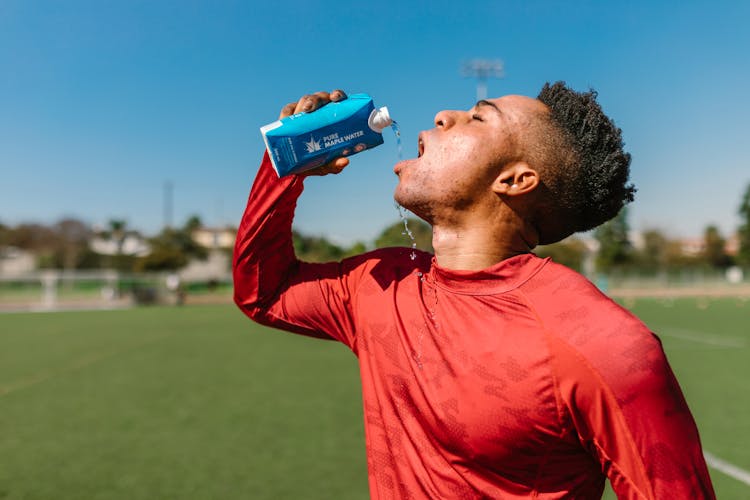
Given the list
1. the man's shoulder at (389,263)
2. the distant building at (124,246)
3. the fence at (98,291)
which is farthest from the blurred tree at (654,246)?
Result: the man's shoulder at (389,263)

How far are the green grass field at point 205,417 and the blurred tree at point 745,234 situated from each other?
5576 centimetres

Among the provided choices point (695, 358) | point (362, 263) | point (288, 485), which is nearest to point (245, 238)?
point (362, 263)

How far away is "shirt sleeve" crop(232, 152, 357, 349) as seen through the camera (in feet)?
6.33

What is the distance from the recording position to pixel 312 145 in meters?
1.87

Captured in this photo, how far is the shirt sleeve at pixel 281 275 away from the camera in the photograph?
1.93 meters

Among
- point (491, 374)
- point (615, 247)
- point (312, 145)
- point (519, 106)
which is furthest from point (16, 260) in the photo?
point (491, 374)

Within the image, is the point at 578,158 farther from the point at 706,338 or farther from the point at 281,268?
the point at 706,338

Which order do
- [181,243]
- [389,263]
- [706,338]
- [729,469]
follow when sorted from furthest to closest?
[181,243] → [706,338] → [729,469] → [389,263]

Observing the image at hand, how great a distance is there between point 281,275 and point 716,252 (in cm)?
7545

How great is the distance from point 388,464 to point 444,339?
1.31 feet

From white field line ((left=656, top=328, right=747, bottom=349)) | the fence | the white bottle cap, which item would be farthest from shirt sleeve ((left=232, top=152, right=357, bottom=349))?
the fence

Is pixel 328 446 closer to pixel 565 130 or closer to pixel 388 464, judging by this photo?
pixel 388 464

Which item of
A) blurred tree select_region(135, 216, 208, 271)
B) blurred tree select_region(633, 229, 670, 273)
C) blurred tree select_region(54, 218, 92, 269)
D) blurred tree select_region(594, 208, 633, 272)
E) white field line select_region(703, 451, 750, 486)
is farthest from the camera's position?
blurred tree select_region(633, 229, 670, 273)

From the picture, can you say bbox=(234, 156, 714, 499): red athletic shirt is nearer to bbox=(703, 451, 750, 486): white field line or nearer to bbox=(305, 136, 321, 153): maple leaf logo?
bbox=(305, 136, 321, 153): maple leaf logo
